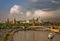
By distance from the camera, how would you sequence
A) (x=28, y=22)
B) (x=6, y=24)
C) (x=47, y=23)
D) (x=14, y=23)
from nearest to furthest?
(x=6, y=24) < (x=14, y=23) < (x=47, y=23) < (x=28, y=22)

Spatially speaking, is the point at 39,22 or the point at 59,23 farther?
the point at 39,22

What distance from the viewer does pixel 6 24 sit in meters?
60.1

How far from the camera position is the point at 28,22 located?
7700 cm

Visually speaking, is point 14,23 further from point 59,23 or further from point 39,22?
point 59,23

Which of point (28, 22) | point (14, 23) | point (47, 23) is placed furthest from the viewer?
point (28, 22)

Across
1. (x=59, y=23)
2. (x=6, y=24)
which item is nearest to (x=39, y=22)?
(x=59, y=23)

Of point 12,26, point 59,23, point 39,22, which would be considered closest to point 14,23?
point 12,26

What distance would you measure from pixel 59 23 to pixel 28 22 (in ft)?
59.5

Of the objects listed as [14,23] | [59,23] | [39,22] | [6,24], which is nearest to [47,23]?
[39,22]

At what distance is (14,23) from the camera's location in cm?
6569

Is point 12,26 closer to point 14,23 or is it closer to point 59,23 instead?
point 14,23

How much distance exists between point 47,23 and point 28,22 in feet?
32.2

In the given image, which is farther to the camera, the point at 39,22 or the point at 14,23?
the point at 39,22

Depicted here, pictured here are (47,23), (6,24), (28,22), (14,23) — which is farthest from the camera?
(28,22)
